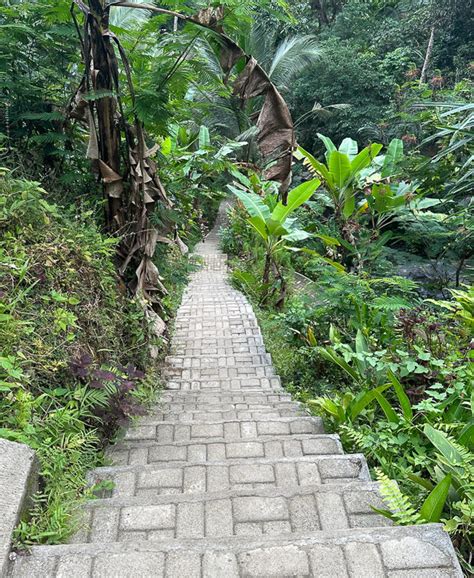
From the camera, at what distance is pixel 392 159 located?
612cm

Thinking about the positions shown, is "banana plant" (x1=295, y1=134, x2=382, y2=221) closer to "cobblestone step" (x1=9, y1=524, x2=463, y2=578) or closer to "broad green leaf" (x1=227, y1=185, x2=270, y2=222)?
"broad green leaf" (x1=227, y1=185, x2=270, y2=222)

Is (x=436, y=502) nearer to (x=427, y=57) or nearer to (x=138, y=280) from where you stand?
(x=138, y=280)

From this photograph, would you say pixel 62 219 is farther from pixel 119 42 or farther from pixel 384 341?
pixel 384 341

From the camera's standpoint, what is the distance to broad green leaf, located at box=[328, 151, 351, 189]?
5602 millimetres

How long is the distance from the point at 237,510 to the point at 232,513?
2 centimetres

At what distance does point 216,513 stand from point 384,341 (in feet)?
6.60

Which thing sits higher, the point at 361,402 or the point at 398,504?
the point at 398,504

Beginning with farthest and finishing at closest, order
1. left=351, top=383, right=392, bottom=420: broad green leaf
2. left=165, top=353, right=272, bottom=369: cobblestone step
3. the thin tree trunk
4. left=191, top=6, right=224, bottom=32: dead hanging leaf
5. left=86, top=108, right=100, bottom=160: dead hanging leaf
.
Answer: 1. the thin tree trunk
2. left=165, top=353, right=272, bottom=369: cobblestone step
3. left=86, top=108, right=100, bottom=160: dead hanging leaf
4. left=191, top=6, right=224, bottom=32: dead hanging leaf
5. left=351, top=383, right=392, bottom=420: broad green leaf

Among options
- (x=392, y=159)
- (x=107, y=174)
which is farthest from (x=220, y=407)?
(x=392, y=159)

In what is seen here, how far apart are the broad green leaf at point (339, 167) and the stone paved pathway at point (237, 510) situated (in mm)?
3650

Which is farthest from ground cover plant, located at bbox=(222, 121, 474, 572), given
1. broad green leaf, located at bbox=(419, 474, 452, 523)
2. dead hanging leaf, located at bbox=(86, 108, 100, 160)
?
dead hanging leaf, located at bbox=(86, 108, 100, 160)

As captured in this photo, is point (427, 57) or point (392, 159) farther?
point (427, 57)

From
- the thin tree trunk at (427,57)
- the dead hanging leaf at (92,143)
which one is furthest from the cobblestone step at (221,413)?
the thin tree trunk at (427,57)

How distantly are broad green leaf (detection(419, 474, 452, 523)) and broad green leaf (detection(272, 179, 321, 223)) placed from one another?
4.09 metres
